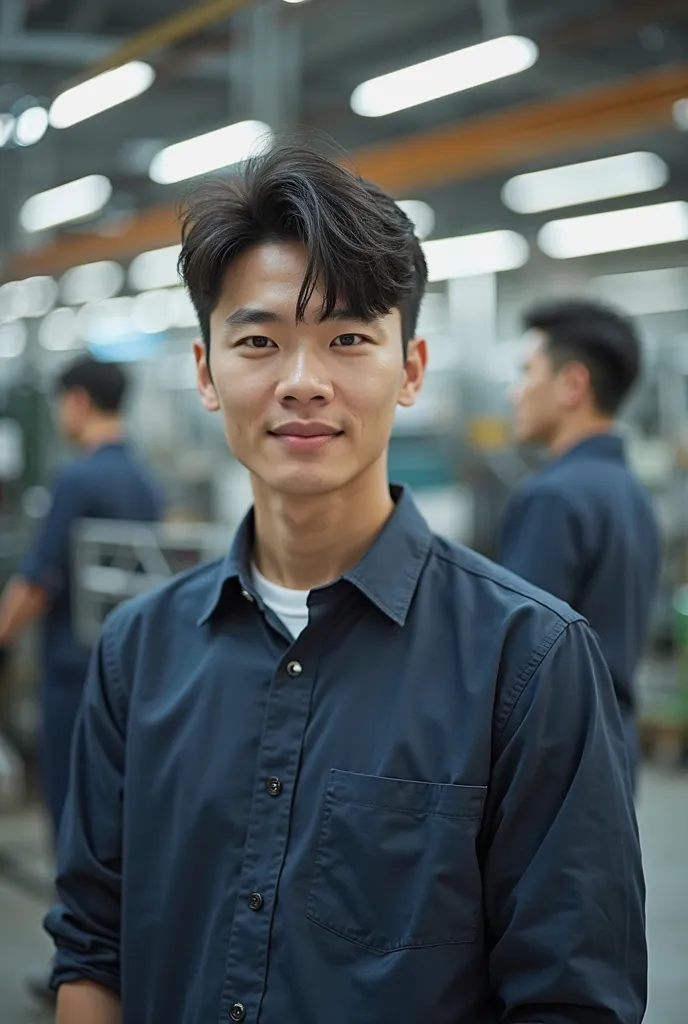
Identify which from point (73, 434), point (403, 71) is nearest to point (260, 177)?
point (73, 434)

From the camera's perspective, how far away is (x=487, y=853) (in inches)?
44.1

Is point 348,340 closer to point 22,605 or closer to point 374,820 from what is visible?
point 374,820

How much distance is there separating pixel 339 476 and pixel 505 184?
10.2m

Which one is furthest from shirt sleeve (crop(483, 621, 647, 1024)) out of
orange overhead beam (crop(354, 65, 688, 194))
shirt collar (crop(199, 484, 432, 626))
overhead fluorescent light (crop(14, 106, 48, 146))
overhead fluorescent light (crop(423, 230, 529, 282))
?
overhead fluorescent light (crop(423, 230, 529, 282))

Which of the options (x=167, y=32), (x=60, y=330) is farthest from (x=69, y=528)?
(x=60, y=330)

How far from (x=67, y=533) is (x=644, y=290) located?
1106 cm

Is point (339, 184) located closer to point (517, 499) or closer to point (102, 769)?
point (102, 769)

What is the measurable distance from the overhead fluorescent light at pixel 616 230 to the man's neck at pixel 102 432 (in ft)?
24.9

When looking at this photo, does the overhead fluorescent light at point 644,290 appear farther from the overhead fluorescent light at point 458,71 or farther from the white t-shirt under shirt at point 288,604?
the white t-shirt under shirt at point 288,604

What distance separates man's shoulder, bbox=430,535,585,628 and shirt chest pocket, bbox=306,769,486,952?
0.20 metres

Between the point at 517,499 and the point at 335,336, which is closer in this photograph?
the point at 335,336

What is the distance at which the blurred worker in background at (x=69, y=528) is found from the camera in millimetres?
3434

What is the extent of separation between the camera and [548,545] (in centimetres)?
232

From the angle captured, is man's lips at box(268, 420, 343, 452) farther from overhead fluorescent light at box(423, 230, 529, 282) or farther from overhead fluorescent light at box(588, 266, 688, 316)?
overhead fluorescent light at box(588, 266, 688, 316)
